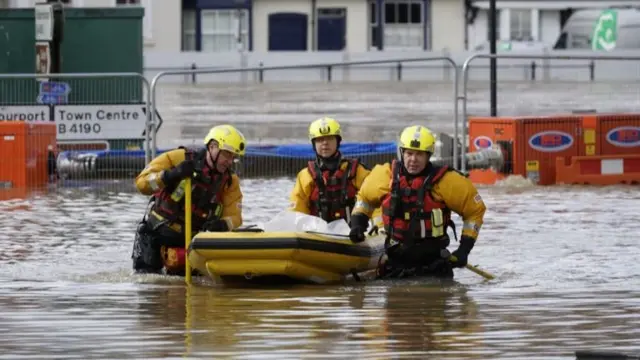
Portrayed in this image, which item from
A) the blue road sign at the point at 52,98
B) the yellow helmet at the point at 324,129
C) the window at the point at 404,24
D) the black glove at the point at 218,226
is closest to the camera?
the black glove at the point at 218,226

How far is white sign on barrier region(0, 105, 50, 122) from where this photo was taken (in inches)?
923

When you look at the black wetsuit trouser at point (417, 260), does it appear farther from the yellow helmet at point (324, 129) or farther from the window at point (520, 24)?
the window at point (520, 24)

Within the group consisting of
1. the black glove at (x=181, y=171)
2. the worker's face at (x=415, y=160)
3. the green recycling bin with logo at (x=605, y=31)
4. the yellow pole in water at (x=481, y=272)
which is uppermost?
the green recycling bin with logo at (x=605, y=31)

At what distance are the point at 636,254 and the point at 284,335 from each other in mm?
5934

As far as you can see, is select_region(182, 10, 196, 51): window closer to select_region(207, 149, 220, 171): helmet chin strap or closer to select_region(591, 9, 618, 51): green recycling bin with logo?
select_region(591, 9, 618, 51): green recycling bin with logo

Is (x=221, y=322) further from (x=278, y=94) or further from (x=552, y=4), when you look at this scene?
(x=552, y=4)

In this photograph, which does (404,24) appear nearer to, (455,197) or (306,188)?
(306,188)

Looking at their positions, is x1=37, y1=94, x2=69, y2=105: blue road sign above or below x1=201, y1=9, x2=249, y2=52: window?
below

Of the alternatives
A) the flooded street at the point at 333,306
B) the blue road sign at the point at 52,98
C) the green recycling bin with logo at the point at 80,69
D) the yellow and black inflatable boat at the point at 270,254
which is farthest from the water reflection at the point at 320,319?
the blue road sign at the point at 52,98

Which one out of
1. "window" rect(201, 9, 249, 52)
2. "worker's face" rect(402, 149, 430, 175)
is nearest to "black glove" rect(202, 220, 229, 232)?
"worker's face" rect(402, 149, 430, 175)

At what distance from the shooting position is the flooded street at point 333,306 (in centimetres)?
1038

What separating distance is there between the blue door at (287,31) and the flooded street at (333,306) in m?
38.7

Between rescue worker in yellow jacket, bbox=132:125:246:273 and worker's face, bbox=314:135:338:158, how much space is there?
713 mm

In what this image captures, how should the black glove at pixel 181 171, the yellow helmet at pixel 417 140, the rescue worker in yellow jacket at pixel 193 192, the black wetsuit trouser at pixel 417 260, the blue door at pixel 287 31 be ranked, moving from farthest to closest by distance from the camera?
the blue door at pixel 287 31 → the rescue worker in yellow jacket at pixel 193 192 → the black glove at pixel 181 171 → the black wetsuit trouser at pixel 417 260 → the yellow helmet at pixel 417 140
